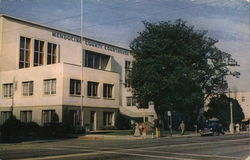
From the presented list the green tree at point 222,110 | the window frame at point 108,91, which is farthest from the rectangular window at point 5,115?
the green tree at point 222,110

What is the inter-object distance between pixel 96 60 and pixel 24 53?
12295mm

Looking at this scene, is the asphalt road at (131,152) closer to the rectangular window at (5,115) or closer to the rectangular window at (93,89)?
the rectangular window at (93,89)

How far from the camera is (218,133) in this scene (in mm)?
44125

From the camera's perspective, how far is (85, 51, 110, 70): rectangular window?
183ft

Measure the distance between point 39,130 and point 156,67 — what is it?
1650 centimetres

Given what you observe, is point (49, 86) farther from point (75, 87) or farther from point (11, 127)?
point (11, 127)

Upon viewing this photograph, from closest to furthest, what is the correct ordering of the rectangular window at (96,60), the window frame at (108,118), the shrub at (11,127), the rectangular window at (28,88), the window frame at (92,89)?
the shrub at (11,127), the rectangular window at (28,88), the window frame at (92,89), the window frame at (108,118), the rectangular window at (96,60)

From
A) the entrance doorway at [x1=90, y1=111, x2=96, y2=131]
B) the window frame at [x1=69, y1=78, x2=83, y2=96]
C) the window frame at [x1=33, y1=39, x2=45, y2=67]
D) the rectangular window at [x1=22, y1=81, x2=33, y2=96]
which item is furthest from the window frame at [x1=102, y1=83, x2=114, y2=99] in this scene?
the window frame at [x1=33, y1=39, x2=45, y2=67]

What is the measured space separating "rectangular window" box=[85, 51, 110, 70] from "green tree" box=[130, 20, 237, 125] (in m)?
8.68

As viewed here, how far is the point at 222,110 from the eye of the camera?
68312 mm

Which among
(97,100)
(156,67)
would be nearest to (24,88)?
(97,100)

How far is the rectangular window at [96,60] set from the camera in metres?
55.7

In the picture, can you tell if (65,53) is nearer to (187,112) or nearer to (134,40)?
(134,40)

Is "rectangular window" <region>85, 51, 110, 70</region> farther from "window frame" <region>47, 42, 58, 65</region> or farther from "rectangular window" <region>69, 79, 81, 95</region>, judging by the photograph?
"rectangular window" <region>69, 79, 81, 95</region>
